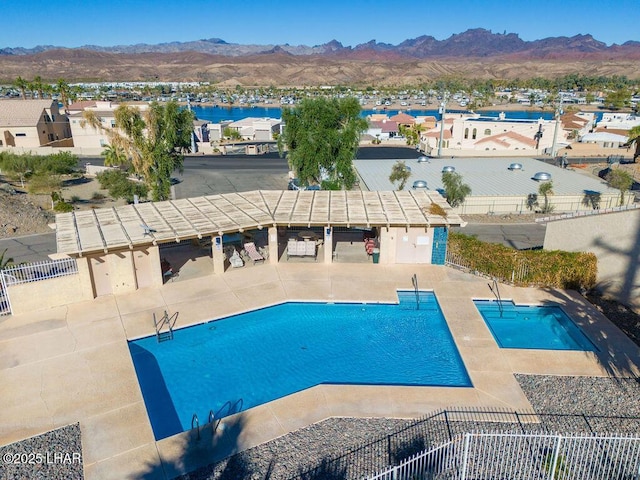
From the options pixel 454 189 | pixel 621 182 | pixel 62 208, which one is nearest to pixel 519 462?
pixel 454 189

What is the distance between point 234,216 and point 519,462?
14.9 m

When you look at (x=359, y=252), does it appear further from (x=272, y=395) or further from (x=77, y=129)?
(x=77, y=129)

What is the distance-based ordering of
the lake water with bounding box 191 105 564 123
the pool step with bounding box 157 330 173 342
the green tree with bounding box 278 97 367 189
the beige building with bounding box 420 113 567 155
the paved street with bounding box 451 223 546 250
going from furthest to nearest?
1. the lake water with bounding box 191 105 564 123
2. the beige building with bounding box 420 113 567 155
3. the green tree with bounding box 278 97 367 189
4. the paved street with bounding box 451 223 546 250
5. the pool step with bounding box 157 330 173 342

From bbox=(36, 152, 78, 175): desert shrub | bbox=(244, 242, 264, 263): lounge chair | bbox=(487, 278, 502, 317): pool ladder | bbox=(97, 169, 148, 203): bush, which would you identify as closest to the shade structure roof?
bbox=(244, 242, 264, 263): lounge chair

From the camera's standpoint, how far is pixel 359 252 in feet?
79.0

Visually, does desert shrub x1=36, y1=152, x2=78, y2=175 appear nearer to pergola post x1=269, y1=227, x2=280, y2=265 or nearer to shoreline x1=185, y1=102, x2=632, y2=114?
pergola post x1=269, y1=227, x2=280, y2=265

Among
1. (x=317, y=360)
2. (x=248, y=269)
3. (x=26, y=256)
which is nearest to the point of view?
(x=317, y=360)

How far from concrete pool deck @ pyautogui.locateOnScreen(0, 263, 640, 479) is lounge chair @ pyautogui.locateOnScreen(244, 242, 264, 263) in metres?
0.76

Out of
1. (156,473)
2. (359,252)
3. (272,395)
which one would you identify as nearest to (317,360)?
(272,395)

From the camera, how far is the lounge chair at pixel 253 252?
73.7ft

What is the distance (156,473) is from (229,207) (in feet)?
45.8

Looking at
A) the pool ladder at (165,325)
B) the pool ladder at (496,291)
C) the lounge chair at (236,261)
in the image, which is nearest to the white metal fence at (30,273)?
the pool ladder at (165,325)

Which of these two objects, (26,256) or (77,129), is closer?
(26,256)

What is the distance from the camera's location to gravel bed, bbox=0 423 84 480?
10.9m
